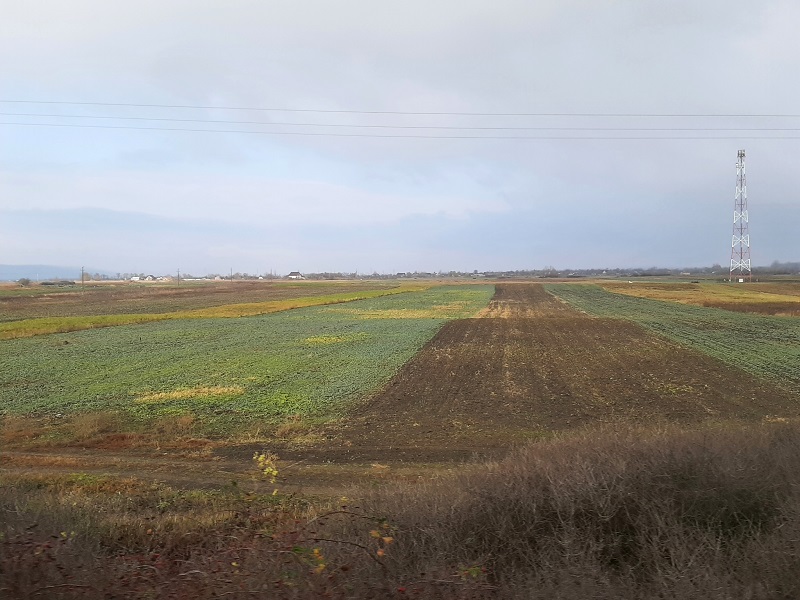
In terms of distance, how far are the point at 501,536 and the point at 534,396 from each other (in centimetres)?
1194

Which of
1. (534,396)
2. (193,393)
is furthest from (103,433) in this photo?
(534,396)

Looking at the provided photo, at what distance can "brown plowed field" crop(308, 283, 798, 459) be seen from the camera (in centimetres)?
1266

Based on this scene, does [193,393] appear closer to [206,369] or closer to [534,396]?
[206,369]

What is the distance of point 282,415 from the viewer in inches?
573

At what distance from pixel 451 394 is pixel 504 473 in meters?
11.3

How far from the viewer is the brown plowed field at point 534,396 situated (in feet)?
41.5

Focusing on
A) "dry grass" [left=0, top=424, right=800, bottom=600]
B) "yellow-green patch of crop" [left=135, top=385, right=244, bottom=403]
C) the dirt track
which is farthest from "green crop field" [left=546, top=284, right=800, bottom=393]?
"yellow-green patch of crop" [left=135, top=385, right=244, bottom=403]

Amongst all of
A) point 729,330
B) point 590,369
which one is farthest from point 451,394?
point 729,330

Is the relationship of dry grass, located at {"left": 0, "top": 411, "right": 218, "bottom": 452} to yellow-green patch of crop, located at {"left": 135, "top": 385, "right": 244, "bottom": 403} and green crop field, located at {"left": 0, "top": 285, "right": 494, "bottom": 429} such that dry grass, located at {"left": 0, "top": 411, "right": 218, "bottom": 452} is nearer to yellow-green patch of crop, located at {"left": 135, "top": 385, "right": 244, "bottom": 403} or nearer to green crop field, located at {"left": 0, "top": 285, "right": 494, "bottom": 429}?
green crop field, located at {"left": 0, "top": 285, "right": 494, "bottom": 429}

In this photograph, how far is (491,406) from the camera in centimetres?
1568

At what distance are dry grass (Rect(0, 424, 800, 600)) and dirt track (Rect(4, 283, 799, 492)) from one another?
2.96 m

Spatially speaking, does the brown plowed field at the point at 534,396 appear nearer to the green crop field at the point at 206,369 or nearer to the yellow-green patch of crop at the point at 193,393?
the green crop field at the point at 206,369

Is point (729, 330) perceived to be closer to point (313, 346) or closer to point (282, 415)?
point (313, 346)

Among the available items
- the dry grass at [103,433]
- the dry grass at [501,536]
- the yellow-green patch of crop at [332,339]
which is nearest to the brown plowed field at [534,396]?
the dry grass at [103,433]
